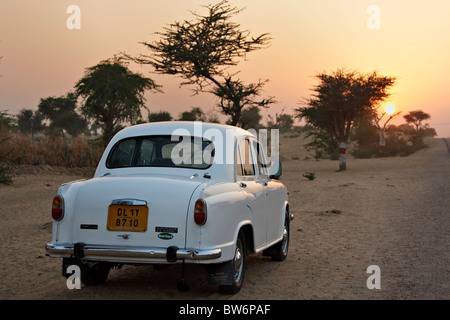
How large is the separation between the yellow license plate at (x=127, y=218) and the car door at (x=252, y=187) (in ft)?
4.65

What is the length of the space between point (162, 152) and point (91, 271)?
160 centimetres

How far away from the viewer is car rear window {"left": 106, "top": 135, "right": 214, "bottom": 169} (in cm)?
698


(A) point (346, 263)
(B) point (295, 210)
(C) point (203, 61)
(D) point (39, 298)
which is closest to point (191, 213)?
(D) point (39, 298)

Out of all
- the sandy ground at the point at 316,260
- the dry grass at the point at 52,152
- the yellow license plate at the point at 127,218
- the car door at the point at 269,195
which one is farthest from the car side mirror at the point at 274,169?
the dry grass at the point at 52,152

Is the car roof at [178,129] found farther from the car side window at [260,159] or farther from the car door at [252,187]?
the car side window at [260,159]

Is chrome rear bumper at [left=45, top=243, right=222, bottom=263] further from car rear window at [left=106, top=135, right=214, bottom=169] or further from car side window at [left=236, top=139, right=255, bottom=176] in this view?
car side window at [left=236, top=139, right=255, bottom=176]

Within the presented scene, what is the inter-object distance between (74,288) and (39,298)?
0.47 m

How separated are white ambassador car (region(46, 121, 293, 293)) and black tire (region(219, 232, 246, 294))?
0.01 m

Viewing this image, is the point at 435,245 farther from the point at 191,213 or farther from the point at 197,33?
the point at 197,33

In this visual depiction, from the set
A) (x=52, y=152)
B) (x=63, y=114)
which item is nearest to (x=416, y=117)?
(x=63, y=114)

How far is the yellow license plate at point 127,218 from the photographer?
19.7ft

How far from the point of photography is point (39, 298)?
6.59m

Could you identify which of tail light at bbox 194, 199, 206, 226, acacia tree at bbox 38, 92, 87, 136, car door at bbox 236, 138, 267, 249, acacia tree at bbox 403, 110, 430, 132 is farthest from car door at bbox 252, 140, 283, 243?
acacia tree at bbox 403, 110, 430, 132

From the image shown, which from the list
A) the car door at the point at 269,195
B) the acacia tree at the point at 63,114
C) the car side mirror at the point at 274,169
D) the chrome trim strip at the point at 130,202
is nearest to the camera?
the chrome trim strip at the point at 130,202
